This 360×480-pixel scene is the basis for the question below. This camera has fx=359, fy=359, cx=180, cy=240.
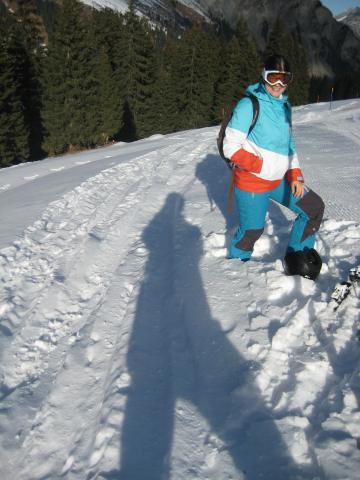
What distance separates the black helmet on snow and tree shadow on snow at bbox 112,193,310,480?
92 cm

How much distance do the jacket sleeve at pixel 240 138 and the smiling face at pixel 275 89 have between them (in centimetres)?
21

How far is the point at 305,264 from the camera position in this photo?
3396 millimetres

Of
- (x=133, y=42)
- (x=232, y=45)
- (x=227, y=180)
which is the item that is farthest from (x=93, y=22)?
(x=227, y=180)

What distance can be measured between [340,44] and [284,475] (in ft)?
520

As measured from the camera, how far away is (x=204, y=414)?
2.37 m

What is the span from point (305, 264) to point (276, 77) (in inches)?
66.9

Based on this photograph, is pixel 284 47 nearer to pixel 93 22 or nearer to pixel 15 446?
pixel 93 22

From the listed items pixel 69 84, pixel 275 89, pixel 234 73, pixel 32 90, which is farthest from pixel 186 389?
pixel 234 73

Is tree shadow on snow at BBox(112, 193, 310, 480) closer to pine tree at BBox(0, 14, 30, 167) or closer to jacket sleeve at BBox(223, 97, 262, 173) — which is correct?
jacket sleeve at BBox(223, 97, 262, 173)

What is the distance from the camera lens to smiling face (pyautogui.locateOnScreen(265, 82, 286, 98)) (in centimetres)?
315

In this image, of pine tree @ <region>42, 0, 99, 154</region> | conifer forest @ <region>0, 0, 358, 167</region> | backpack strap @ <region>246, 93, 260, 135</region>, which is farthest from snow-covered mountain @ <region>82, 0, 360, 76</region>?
backpack strap @ <region>246, 93, 260, 135</region>

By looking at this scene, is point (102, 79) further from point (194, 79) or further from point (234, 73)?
point (234, 73)

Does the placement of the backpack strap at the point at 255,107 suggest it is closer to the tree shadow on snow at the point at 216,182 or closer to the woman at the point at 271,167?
the woman at the point at 271,167

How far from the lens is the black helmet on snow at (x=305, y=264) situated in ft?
A: 11.1
